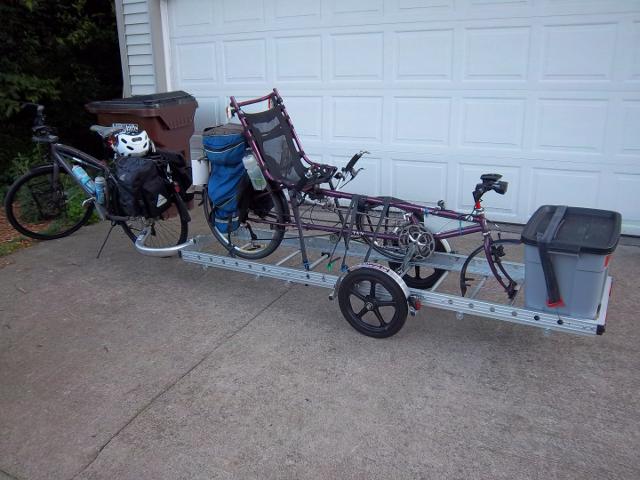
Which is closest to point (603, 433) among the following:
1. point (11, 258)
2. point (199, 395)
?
point (199, 395)

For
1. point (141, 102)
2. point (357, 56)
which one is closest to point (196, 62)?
point (141, 102)

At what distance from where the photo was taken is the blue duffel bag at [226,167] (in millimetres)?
4078

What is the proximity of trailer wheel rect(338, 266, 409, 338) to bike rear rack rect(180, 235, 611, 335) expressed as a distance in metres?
0.11

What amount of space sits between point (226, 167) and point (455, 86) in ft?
8.20

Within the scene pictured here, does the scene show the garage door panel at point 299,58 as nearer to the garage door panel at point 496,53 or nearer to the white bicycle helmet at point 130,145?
the garage door panel at point 496,53

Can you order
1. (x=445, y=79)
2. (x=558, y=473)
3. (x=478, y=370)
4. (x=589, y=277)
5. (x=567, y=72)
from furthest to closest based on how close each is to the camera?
(x=445, y=79)
(x=567, y=72)
(x=478, y=370)
(x=589, y=277)
(x=558, y=473)

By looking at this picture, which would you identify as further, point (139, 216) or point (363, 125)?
point (363, 125)

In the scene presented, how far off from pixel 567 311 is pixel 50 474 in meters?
2.64

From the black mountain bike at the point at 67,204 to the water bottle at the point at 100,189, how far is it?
0.02 meters

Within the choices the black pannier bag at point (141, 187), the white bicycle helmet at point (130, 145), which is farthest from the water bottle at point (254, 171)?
the white bicycle helmet at point (130, 145)

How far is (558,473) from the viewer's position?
2439 mm

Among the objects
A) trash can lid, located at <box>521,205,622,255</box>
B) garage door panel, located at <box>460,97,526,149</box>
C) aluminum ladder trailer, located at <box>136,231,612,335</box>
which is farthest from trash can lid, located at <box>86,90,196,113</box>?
trash can lid, located at <box>521,205,622,255</box>

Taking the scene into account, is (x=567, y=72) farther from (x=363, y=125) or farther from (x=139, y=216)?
(x=139, y=216)

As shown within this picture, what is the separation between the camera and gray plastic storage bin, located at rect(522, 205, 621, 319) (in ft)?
9.46
